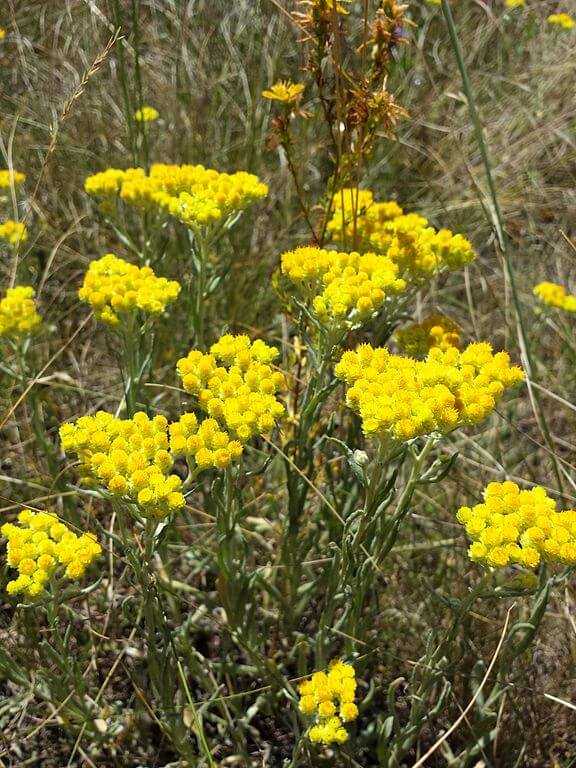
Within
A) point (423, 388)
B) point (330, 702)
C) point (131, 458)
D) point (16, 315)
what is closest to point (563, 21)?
point (423, 388)

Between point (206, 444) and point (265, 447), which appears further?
point (265, 447)

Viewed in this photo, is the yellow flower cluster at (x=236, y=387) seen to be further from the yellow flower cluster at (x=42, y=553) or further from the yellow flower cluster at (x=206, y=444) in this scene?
the yellow flower cluster at (x=42, y=553)

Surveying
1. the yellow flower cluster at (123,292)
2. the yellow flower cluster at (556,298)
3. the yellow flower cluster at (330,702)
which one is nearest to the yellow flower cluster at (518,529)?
the yellow flower cluster at (330,702)

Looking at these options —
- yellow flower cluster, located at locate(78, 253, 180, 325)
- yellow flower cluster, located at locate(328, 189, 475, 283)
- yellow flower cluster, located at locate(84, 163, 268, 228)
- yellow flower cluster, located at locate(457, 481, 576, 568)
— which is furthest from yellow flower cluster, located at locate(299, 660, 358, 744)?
yellow flower cluster, located at locate(84, 163, 268, 228)

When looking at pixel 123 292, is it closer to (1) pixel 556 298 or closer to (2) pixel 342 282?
(2) pixel 342 282

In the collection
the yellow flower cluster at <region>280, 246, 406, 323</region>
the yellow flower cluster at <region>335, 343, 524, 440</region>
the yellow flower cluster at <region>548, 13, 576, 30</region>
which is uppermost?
the yellow flower cluster at <region>548, 13, 576, 30</region>

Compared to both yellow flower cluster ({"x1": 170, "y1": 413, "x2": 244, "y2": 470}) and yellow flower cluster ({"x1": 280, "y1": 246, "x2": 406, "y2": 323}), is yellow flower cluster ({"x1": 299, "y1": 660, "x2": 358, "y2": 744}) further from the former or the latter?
yellow flower cluster ({"x1": 280, "y1": 246, "x2": 406, "y2": 323})
